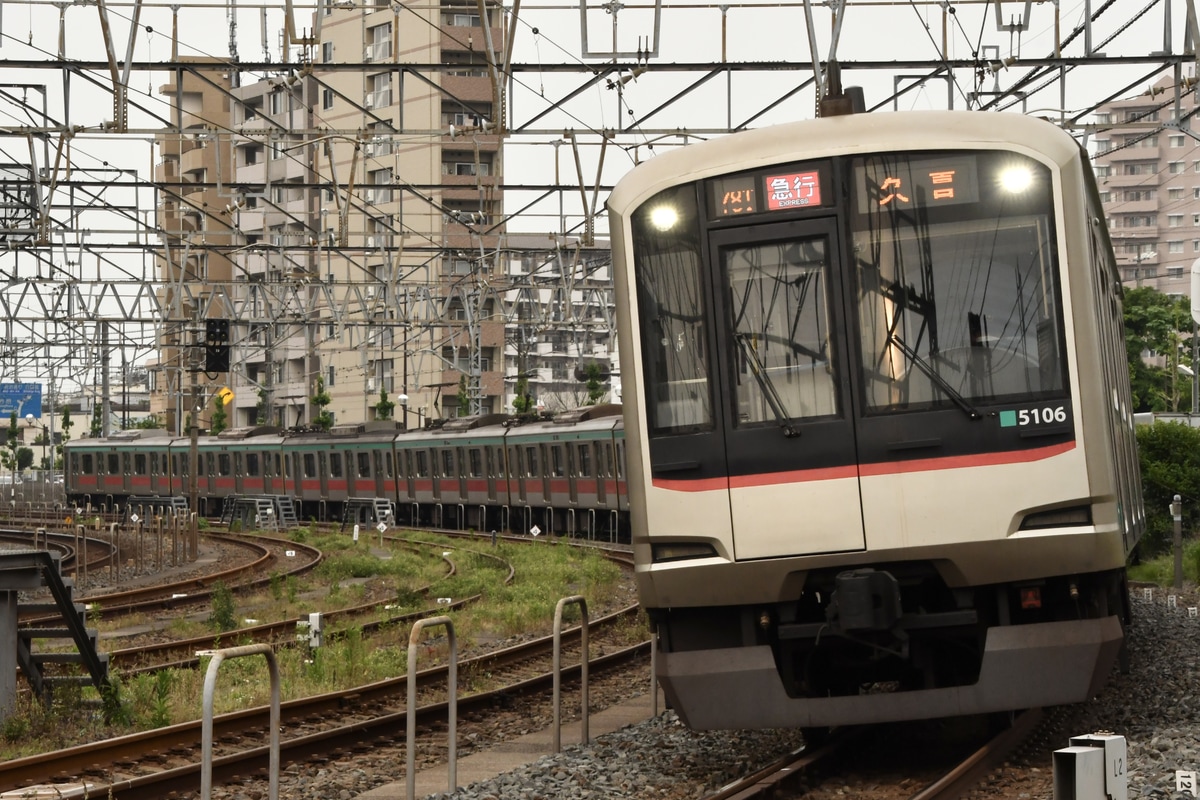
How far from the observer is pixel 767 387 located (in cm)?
790

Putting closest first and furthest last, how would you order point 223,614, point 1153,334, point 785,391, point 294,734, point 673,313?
1. point 785,391
2. point 673,313
3. point 294,734
4. point 223,614
5. point 1153,334

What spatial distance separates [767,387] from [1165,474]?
17.5 m

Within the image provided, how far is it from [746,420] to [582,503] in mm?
26636

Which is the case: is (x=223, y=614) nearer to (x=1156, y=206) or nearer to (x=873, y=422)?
(x=873, y=422)

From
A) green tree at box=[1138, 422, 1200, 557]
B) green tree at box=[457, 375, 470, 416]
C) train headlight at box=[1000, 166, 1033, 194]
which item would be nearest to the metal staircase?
train headlight at box=[1000, 166, 1033, 194]

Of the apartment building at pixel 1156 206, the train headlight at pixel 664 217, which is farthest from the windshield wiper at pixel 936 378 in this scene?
A: the apartment building at pixel 1156 206

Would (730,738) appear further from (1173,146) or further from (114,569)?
(1173,146)

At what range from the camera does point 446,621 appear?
28.5 ft

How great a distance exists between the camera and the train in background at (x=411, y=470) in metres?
34.5

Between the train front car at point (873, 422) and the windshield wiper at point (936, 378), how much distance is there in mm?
12

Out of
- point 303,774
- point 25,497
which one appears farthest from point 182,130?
point 25,497

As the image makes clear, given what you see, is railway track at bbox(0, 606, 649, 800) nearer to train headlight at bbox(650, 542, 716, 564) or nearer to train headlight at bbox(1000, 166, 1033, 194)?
train headlight at bbox(650, 542, 716, 564)

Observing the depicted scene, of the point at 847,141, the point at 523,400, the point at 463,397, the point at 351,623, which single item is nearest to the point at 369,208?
the point at 463,397

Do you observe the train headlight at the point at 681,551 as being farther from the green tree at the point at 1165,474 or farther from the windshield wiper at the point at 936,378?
the green tree at the point at 1165,474
